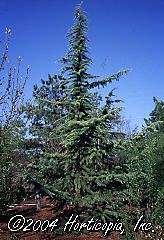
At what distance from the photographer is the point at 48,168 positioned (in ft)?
35.0

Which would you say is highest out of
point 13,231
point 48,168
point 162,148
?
point 162,148

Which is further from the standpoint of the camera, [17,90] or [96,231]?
[96,231]

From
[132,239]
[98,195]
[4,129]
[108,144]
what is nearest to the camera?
[4,129]

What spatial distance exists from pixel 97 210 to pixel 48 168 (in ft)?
7.88

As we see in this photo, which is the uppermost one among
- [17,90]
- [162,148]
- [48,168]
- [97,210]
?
[17,90]

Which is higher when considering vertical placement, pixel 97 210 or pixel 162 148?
pixel 162 148

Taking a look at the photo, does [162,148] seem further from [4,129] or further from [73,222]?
[4,129]

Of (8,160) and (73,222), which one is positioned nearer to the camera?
(8,160)

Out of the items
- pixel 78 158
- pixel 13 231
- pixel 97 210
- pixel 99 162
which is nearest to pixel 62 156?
pixel 78 158

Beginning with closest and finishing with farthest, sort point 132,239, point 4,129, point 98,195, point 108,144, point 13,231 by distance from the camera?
1. point 4,129
2. point 132,239
3. point 98,195
4. point 108,144
5. point 13,231

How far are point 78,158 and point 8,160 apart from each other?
3109 mm

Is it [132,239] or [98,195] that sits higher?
[98,195]

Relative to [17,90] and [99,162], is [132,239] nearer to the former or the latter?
[99,162]

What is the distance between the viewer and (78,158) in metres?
10.8
